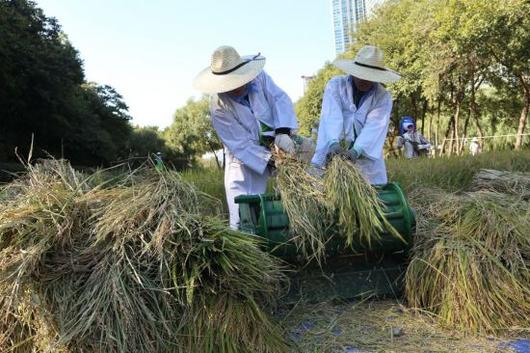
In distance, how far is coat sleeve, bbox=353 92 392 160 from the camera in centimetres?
340

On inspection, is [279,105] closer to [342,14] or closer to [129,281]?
[129,281]

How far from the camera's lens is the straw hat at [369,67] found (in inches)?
137

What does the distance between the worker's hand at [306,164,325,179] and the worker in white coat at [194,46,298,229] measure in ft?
1.66

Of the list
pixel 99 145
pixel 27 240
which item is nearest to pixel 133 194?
pixel 27 240

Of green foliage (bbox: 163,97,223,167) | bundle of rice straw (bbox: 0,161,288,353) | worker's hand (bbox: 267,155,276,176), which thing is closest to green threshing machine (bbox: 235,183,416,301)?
bundle of rice straw (bbox: 0,161,288,353)

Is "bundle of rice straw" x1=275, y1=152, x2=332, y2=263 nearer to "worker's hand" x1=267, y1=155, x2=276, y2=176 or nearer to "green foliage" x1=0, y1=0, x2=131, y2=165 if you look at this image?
"worker's hand" x1=267, y1=155, x2=276, y2=176

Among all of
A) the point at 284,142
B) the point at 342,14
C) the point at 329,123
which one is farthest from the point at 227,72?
the point at 342,14

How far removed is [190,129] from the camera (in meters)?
54.9

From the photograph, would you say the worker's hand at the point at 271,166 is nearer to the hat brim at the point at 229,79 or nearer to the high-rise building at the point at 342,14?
the hat brim at the point at 229,79

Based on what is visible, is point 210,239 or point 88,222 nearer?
point 210,239

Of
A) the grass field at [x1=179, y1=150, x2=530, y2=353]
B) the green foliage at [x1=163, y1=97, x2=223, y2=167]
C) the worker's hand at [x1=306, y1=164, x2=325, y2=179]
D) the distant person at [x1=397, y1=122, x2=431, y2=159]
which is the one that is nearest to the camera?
the grass field at [x1=179, y1=150, x2=530, y2=353]

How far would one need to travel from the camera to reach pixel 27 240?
6.90 ft

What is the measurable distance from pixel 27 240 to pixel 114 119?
3399 cm

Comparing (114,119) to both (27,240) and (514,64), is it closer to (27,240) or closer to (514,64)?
(514,64)
